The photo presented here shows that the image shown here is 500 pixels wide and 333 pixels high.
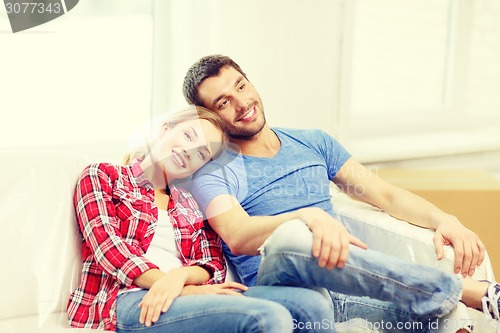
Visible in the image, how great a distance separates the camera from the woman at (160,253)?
3.18ft

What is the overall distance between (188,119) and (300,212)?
0.69ft

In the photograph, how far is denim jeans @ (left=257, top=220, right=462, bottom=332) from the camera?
3.16ft

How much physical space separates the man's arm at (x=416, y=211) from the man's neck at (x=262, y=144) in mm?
122

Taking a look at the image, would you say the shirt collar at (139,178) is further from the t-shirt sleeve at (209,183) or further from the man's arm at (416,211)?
the man's arm at (416,211)

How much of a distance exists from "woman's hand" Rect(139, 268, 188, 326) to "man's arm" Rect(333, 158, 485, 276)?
36cm

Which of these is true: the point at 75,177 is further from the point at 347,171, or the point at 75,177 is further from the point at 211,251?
the point at 347,171

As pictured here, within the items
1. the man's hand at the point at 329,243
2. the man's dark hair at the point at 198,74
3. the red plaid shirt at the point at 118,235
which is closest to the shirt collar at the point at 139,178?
the red plaid shirt at the point at 118,235

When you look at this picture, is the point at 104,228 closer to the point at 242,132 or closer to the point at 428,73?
the point at 242,132

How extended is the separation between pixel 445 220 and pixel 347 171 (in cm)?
17

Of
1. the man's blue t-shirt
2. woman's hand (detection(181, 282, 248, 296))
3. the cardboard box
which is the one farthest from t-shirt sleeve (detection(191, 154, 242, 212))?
the cardboard box

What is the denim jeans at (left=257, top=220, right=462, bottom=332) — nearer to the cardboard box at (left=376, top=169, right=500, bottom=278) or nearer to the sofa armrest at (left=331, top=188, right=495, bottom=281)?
the sofa armrest at (left=331, top=188, right=495, bottom=281)

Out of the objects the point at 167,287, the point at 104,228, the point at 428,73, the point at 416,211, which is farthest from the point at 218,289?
the point at 428,73

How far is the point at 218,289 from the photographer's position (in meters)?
1.01

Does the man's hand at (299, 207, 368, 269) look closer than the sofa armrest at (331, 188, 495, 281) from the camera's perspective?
Yes
